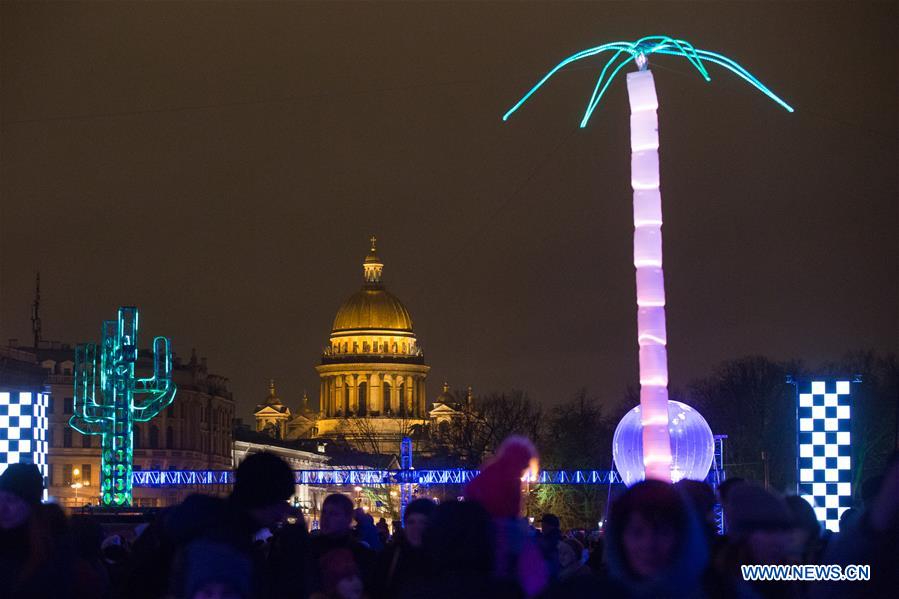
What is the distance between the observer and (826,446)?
99.4 ft

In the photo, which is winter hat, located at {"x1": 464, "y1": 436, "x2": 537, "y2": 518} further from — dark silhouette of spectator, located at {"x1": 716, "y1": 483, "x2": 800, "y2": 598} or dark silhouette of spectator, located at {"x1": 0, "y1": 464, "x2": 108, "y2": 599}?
dark silhouette of spectator, located at {"x1": 0, "y1": 464, "x2": 108, "y2": 599}

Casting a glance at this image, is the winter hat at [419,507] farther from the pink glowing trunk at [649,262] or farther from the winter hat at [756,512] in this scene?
the pink glowing trunk at [649,262]

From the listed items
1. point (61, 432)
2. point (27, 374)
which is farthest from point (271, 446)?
point (27, 374)

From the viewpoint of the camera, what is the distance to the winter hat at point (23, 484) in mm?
9203

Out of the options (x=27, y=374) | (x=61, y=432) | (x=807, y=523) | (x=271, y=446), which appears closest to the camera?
(x=807, y=523)

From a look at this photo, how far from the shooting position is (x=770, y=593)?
30.4 ft

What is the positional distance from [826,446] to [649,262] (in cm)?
394

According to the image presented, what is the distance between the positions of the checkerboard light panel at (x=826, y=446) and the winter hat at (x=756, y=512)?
70.0 ft

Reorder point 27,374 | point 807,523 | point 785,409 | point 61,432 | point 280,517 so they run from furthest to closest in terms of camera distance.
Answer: point 61,432 → point 27,374 → point 785,409 → point 807,523 → point 280,517

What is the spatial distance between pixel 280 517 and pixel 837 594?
8.01 feet

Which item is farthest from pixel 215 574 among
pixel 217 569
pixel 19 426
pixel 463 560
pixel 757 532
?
pixel 19 426

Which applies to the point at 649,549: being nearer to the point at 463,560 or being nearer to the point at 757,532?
the point at 463,560

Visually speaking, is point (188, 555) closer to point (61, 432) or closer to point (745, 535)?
point (745, 535)

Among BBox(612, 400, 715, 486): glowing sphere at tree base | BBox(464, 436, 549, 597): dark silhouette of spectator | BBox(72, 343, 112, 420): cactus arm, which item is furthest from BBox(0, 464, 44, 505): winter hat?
BBox(72, 343, 112, 420): cactus arm
